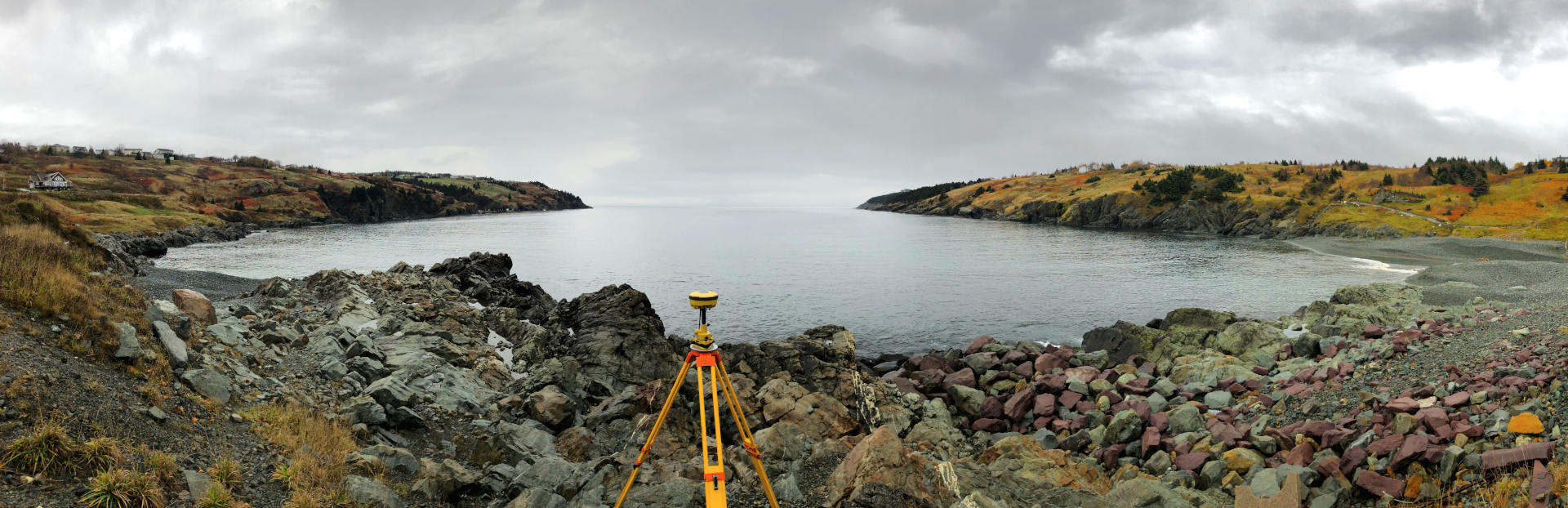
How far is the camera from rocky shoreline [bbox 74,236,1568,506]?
8.91 meters

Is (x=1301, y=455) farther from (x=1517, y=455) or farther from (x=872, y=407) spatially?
(x=872, y=407)

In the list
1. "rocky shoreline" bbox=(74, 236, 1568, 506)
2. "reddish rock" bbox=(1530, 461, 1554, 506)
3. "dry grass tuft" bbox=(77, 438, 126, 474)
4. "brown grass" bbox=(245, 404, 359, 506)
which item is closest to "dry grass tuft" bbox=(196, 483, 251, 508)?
"brown grass" bbox=(245, 404, 359, 506)

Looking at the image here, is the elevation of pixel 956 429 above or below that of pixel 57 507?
below

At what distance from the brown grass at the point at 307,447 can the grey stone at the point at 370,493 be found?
0.37ft

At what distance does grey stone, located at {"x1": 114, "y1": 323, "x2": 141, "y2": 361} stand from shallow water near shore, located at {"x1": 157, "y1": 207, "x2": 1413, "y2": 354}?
1872 cm

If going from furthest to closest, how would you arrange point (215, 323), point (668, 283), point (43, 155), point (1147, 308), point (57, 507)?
1. point (43, 155)
2. point (668, 283)
3. point (1147, 308)
4. point (215, 323)
5. point (57, 507)

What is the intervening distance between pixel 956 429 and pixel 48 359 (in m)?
16.1

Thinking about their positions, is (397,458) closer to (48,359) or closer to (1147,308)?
(48,359)

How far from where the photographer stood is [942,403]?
17.4 metres

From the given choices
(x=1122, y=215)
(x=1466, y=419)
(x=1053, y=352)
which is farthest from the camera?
(x=1122, y=215)

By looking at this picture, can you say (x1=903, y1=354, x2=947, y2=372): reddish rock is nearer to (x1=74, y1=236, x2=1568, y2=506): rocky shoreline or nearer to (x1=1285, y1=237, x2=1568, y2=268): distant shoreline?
(x1=74, y1=236, x2=1568, y2=506): rocky shoreline

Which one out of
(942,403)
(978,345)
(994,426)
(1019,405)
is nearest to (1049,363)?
(978,345)

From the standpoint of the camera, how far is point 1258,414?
13.7m

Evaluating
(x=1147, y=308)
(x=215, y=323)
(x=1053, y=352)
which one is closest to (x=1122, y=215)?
(x=1147, y=308)
